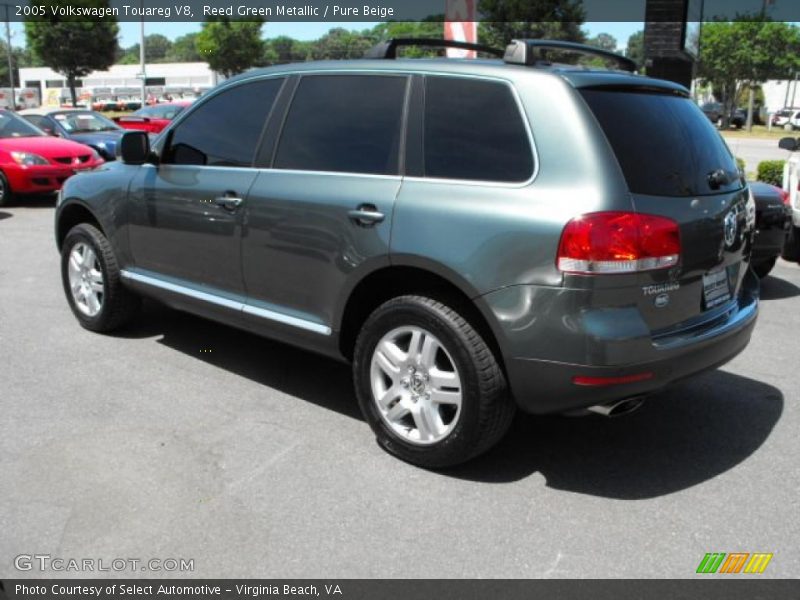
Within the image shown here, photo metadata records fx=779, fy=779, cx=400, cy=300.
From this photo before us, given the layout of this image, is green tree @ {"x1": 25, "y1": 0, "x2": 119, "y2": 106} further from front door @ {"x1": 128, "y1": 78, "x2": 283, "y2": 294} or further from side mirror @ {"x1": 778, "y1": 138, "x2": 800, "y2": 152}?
front door @ {"x1": 128, "y1": 78, "x2": 283, "y2": 294}

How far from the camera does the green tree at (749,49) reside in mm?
51500

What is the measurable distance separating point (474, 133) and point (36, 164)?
10954 mm

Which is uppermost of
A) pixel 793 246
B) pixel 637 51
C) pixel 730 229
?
pixel 637 51

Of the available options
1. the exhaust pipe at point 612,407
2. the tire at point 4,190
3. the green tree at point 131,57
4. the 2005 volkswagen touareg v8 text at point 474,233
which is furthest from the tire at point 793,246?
the green tree at point 131,57

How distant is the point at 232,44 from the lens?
172 feet

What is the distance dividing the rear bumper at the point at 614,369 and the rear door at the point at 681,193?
94mm

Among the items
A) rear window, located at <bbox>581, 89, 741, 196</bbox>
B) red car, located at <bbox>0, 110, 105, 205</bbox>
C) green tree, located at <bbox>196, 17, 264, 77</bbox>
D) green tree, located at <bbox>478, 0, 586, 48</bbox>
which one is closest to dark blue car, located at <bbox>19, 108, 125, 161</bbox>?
red car, located at <bbox>0, 110, 105, 205</bbox>

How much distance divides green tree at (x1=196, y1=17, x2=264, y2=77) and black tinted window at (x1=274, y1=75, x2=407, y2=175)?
49889 mm

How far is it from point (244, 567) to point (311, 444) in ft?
3.50

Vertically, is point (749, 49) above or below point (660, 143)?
above

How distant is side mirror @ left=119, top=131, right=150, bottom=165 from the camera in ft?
16.2

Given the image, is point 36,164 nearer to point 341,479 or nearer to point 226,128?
point 226,128

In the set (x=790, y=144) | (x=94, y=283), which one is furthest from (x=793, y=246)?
(x=94, y=283)

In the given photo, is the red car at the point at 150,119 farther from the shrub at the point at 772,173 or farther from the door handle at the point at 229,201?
the door handle at the point at 229,201
